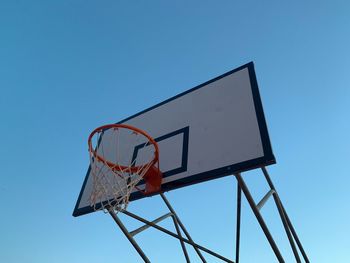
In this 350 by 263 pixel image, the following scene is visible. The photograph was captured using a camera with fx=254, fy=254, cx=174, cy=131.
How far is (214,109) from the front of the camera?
3.22m

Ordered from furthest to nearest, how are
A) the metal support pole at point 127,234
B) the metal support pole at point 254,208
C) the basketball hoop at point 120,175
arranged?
the metal support pole at point 127,234 < the basketball hoop at point 120,175 < the metal support pole at point 254,208

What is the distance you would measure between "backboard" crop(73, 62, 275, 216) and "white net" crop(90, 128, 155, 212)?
0.08m

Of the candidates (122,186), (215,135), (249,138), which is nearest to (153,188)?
(122,186)

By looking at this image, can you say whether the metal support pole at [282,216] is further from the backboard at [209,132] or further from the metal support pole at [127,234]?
the metal support pole at [127,234]

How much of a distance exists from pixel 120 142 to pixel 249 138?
1.84 m

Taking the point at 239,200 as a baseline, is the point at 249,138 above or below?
above

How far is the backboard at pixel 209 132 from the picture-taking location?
2.55 m

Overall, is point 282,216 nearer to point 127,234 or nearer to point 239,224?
point 239,224

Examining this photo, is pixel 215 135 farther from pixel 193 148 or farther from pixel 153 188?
pixel 153 188

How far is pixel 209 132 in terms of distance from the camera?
3.00 m

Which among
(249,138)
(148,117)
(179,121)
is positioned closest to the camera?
(249,138)

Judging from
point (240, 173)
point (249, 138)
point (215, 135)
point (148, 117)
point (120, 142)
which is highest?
point (148, 117)

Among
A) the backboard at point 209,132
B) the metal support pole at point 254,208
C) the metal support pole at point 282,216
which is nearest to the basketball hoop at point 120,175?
the backboard at point 209,132

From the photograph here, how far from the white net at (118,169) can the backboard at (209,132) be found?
0.08 meters
